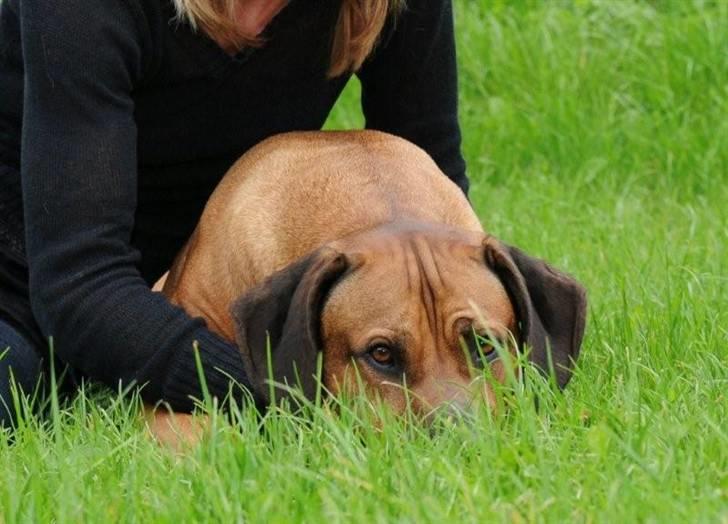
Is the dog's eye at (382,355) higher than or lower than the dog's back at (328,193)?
lower

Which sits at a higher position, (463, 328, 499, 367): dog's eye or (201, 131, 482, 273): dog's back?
(201, 131, 482, 273): dog's back

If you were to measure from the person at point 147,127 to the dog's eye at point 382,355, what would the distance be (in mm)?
496

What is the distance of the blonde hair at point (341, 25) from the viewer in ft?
13.6

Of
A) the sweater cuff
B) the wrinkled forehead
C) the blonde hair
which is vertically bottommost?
the sweater cuff

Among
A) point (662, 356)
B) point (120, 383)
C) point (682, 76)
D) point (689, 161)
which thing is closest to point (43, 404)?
point (120, 383)

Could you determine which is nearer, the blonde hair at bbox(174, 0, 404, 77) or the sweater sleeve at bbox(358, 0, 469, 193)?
the blonde hair at bbox(174, 0, 404, 77)

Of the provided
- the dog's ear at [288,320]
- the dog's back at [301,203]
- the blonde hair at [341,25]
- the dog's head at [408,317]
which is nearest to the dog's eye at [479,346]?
the dog's head at [408,317]

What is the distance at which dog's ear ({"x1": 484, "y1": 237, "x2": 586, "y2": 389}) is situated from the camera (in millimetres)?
3615

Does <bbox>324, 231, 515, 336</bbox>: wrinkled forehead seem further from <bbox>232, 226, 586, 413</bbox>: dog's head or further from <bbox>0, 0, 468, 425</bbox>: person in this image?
<bbox>0, 0, 468, 425</bbox>: person

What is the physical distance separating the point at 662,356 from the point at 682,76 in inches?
143

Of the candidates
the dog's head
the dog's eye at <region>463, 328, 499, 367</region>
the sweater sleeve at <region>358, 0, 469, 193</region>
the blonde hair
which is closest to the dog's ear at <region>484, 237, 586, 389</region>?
the dog's head

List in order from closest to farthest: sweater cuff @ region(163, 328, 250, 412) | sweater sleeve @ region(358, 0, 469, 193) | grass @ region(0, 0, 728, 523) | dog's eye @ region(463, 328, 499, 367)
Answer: grass @ region(0, 0, 728, 523), dog's eye @ region(463, 328, 499, 367), sweater cuff @ region(163, 328, 250, 412), sweater sleeve @ region(358, 0, 469, 193)

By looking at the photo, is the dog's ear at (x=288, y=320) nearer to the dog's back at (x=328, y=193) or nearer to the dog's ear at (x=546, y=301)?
the dog's back at (x=328, y=193)

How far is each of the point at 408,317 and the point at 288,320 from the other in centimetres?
27
